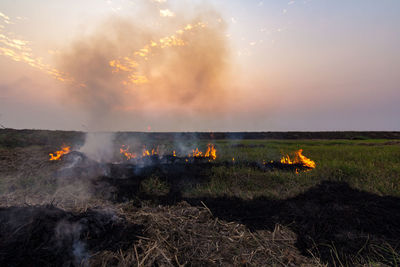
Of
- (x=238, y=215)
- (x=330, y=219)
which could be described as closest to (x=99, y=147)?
(x=238, y=215)

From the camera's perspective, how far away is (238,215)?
15.5 feet

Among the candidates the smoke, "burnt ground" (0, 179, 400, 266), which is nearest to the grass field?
"burnt ground" (0, 179, 400, 266)

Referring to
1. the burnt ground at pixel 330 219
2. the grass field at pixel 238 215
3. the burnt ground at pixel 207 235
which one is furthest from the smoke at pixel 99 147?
the burnt ground at pixel 207 235

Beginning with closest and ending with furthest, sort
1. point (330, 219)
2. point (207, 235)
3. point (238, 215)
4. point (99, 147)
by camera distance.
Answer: point (207, 235) < point (330, 219) < point (238, 215) < point (99, 147)

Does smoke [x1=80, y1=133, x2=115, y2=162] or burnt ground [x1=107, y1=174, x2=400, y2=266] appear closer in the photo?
burnt ground [x1=107, y1=174, x2=400, y2=266]

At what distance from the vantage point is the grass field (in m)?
2.78

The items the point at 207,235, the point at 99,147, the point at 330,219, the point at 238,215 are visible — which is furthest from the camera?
the point at 99,147

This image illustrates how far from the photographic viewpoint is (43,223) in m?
2.45

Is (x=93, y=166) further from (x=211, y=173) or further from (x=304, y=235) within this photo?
(x=304, y=235)

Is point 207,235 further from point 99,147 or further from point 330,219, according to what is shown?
point 99,147

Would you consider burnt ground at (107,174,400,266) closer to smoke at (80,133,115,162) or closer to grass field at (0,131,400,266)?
grass field at (0,131,400,266)

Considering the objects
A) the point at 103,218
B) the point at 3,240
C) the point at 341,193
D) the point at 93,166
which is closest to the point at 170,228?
the point at 103,218

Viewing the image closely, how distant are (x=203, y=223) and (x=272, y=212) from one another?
78.7 inches

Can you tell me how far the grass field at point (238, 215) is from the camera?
9.13 ft
